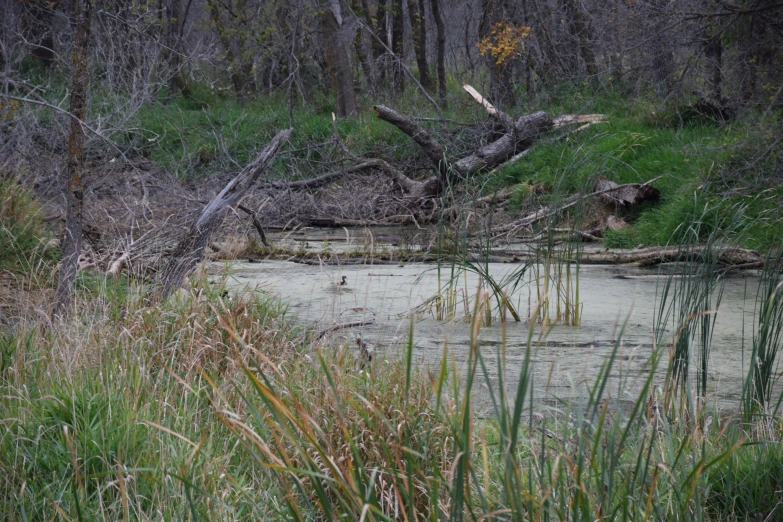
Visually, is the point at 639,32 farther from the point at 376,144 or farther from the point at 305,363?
the point at 305,363

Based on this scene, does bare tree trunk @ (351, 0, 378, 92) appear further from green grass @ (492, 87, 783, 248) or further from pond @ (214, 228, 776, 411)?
pond @ (214, 228, 776, 411)

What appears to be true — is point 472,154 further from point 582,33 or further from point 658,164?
point 582,33

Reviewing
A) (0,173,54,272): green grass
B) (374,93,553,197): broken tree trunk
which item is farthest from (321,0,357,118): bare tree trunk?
(0,173,54,272): green grass

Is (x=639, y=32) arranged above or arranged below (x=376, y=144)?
above

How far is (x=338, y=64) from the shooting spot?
13.3 metres

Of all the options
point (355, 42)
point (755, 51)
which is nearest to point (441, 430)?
point (755, 51)

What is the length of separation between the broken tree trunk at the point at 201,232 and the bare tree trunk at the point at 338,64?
8.75 m

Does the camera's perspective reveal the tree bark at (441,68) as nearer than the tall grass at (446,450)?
No

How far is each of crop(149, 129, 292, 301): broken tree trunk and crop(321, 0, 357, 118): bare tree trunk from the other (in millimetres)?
8749

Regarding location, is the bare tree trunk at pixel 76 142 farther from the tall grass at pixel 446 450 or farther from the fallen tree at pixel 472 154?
the fallen tree at pixel 472 154

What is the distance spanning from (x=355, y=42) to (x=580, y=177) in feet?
29.9

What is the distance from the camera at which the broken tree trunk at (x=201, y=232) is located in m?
4.30

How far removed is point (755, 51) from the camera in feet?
22.4

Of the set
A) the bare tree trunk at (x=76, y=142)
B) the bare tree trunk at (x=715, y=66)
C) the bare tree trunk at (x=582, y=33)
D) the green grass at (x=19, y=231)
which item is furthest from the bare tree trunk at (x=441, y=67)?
the bare tree trunk at (x=76, y=142)
